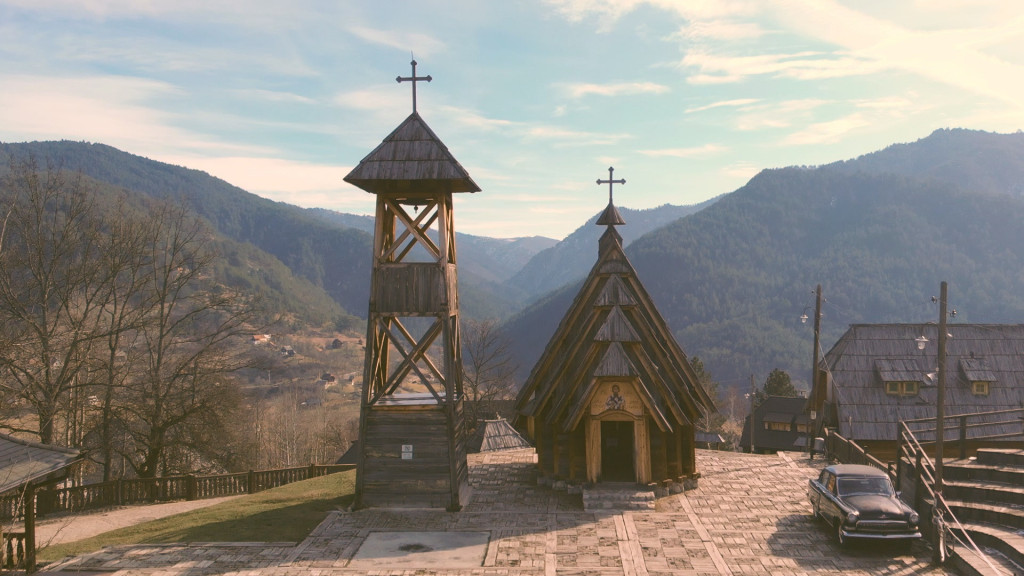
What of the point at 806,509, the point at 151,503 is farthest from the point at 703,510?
the point at 151,503

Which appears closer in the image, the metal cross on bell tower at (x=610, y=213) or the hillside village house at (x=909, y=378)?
the metal cross on bell tower at (x=610, y=213)

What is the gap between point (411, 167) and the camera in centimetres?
1997

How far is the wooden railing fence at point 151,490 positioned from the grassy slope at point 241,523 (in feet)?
11.5

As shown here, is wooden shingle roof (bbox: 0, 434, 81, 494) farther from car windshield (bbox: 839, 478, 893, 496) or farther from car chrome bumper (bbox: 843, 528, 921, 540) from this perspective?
car windshield (bbox: 839, 478, 893, 496)

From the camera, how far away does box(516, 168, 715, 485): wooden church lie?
2058 centimetres

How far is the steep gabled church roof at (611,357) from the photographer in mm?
20547

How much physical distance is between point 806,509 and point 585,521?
240 inches

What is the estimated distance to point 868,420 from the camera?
3253 centimetres

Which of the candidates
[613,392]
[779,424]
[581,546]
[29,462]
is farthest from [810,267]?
[29,462]

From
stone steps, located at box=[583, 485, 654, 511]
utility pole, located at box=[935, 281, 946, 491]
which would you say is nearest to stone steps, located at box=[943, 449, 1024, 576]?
utility pole, located at box=[935, 281, 946, 491]

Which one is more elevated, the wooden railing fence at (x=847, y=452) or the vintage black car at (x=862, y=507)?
the vintage black car at (x=862, y=507)

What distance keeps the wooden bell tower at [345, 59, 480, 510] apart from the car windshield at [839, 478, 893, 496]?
9.57m

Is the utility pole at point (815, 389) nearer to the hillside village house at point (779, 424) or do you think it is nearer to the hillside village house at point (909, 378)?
the hillside village house at point (909, 378)

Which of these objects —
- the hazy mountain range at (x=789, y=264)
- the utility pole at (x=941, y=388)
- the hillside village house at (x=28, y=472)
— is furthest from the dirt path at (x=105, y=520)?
the hazy mountain range at (x=789, y=264)
